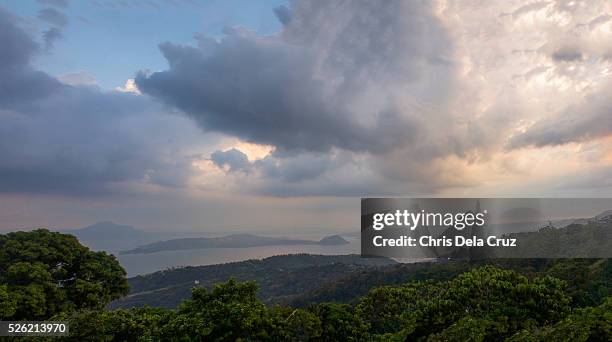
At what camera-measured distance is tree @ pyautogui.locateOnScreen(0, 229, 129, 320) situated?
2164cm

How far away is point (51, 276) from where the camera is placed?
25.2 m

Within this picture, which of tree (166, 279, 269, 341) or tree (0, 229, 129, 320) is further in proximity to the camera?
tree (0, 229, 129, 320)

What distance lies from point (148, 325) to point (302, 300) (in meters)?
76.4

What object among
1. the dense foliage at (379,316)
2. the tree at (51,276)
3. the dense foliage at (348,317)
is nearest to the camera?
the dense foliage at (379,316)

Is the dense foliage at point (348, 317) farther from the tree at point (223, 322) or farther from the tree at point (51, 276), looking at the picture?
the tree at point (51, 276)

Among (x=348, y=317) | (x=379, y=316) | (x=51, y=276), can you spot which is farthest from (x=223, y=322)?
(x=51, y=276)

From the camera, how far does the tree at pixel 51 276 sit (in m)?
21.6

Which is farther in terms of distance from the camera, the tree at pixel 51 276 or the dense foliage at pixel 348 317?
the tree at pixel 51 276

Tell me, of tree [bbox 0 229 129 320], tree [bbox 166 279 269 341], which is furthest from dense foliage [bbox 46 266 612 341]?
tree [bbox 0 229 129 320]

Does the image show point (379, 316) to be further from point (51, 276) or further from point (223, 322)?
point (51, 276)

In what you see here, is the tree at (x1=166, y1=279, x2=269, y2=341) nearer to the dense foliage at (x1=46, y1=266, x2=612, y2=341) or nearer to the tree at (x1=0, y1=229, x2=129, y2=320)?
the dense foliage at (x1=46, y1=266, x2=612, y2=341)

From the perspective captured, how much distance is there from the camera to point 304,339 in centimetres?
1733

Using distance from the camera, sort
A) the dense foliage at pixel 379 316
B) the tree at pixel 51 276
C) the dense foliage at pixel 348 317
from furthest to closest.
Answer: the tree at pixel 51 276 < the dense foliage at pixel 348 317 < the dense foliage at pixel 379 316

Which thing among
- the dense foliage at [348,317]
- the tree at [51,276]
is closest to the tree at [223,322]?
the dense foliage at [348,317]
